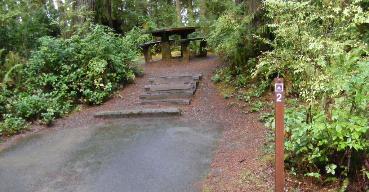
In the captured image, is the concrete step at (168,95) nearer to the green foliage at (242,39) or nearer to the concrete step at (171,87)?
the concrete step at (171,87)

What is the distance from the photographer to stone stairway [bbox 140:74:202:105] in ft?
29.8

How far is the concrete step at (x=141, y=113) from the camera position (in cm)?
817

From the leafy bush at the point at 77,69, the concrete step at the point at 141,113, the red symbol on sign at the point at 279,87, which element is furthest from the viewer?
Result: the leafy bush at the point at 77,69

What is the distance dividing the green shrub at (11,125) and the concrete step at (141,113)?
156cm

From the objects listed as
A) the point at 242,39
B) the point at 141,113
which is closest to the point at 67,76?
the point at 141,113

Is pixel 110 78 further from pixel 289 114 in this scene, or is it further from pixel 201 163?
pixel 289 114

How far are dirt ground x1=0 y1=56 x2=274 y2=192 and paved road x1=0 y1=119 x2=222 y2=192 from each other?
245 mm

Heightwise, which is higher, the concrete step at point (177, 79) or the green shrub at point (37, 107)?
the concrete step at point (177, 79)

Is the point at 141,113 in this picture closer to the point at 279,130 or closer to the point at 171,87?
the point at 171,87

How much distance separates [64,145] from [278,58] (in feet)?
13.5

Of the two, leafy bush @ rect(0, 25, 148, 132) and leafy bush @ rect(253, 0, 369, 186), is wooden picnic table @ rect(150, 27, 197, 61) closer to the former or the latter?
leafy bush @ rect(0, 25, 148, 132)

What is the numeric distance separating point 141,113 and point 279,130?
4.85 m

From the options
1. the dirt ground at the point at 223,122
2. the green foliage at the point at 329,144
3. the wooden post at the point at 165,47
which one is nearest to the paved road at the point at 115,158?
the dirt ground at the point at 223,122

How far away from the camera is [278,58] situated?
5375 mm
